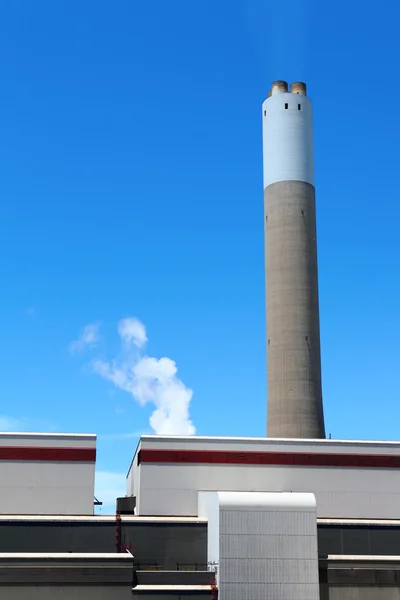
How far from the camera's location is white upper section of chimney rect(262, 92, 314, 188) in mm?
60438

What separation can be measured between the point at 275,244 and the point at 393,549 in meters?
23.5

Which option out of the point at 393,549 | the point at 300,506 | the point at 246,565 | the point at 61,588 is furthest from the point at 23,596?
the point at 393,549

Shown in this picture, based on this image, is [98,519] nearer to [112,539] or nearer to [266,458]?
[112,539]

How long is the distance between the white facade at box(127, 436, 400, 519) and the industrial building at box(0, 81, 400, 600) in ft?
0.19

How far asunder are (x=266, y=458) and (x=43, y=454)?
40.5ft

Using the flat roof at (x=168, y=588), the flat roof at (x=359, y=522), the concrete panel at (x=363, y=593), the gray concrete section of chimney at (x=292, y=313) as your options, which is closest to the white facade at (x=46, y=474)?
the flat roof at (x=168, y=588)

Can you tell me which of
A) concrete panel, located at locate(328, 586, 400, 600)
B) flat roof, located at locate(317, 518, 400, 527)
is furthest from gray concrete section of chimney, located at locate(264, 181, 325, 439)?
concrete panel, located at locate(328, 586, 400, 600)

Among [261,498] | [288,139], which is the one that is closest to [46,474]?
[261,498]

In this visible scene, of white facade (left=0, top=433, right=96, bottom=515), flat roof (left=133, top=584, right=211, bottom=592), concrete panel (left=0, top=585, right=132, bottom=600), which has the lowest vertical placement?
concrete panel (left=0, top=585, right=132, bottom=600)

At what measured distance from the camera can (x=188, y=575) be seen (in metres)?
37.4

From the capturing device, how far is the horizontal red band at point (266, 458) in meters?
47.0

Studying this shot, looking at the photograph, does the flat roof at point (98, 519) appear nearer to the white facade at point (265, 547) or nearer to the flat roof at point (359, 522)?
the white facade at point (265, 547)

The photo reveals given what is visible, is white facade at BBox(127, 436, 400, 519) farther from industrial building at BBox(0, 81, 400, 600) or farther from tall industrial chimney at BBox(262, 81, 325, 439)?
tall industrial chimney at BBox(262, 81, 325, 439)

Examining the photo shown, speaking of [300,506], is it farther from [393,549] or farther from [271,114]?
[271,114]
